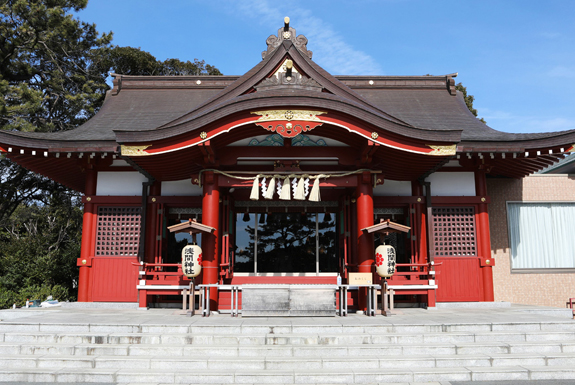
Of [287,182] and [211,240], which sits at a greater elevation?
[287,182]

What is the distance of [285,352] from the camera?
624cm

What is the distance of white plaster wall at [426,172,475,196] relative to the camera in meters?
10.7

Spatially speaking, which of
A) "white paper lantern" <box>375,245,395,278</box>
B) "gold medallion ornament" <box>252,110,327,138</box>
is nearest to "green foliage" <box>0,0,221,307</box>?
"gold medallion ornament" <box>252,110,327,138</box>

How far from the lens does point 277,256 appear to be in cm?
1134

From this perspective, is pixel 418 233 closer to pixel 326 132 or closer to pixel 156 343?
pixel 326 132

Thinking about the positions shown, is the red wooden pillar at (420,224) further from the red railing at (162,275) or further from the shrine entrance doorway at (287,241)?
the red railing at (162,275)

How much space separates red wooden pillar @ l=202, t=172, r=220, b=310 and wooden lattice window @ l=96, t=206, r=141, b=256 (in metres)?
2.44

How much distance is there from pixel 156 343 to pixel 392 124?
241 inches

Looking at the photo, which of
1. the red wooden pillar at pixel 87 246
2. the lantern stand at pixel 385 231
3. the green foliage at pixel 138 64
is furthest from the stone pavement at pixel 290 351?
the green foliage at pixel 138 64

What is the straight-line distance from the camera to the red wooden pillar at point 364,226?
354 inches

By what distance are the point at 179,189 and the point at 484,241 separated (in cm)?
792

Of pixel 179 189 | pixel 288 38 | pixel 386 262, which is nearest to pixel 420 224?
pixel 386 262

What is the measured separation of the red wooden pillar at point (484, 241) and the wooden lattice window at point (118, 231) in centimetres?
872

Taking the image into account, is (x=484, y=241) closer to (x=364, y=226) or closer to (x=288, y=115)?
(x=364, y=226)
